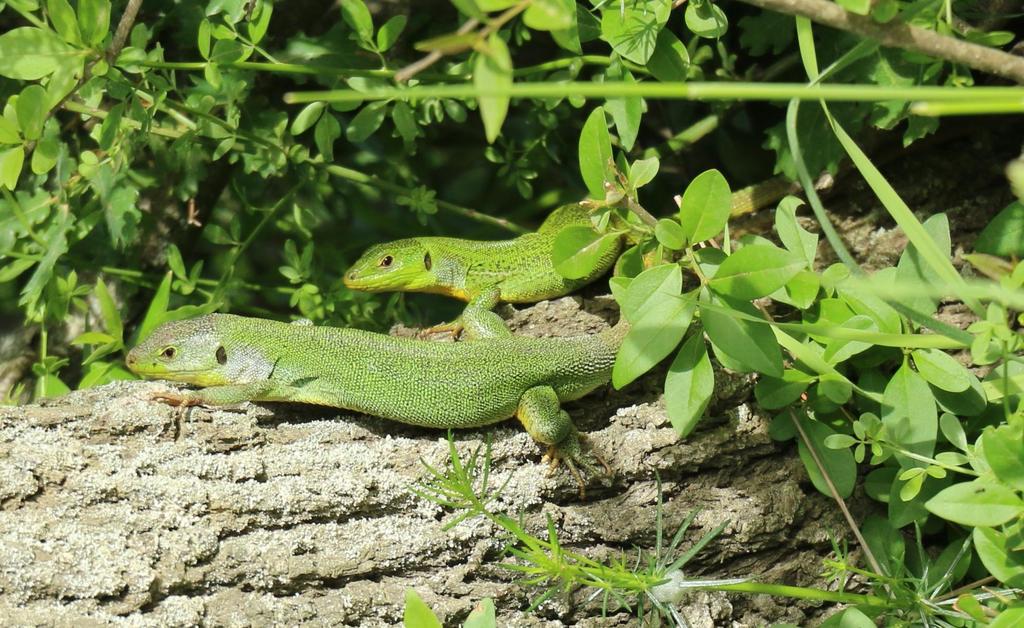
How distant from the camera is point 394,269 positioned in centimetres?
399

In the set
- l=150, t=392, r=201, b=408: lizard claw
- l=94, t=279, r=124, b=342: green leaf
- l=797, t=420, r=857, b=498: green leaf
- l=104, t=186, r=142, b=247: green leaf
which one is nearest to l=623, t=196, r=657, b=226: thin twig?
l=797, t=420, r=857, b=498: green leaf

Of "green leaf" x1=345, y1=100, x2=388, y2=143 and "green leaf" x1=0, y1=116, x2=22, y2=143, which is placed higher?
"green leaf" x1=0, y1=116, x2=22, y2=143

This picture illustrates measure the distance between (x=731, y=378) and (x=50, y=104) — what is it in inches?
84.5

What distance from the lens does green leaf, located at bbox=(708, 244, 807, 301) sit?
2.33 meters

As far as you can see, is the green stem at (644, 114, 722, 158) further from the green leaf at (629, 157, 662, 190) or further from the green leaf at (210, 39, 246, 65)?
the green leaf at (210, 39, 246, 65)

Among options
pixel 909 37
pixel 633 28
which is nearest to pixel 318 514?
pixel 633 28

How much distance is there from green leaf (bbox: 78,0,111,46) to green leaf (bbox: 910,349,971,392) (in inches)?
97.1

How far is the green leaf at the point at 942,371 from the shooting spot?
257 cm

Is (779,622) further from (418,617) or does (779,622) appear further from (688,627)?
(418,617)

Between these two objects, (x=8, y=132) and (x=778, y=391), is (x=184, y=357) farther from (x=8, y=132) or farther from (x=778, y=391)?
(x=778, y=391)

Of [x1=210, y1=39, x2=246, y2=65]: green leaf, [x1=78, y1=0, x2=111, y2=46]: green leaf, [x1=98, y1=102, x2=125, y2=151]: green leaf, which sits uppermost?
[x1=78, y1=0, x2=111, y2=46]: green leaf

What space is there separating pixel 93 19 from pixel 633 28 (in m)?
1.56

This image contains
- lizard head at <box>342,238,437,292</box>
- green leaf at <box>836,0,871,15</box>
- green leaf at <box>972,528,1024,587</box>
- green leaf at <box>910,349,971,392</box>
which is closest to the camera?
green leaf at <box>836,0,871,15</box>

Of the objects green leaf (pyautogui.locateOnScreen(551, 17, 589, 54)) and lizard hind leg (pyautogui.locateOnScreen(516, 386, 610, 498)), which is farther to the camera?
lizard hind leg (pyautogui.locateOnScreen(516, 386, 610, 498))
